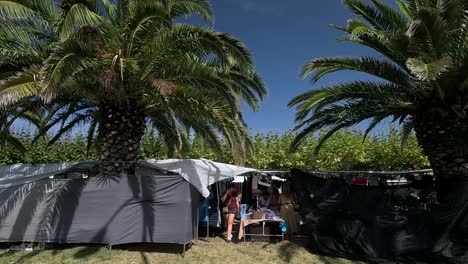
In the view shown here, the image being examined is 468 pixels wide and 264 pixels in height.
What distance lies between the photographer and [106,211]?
9.08 meters

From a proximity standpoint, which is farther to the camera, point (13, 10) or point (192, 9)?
point (192, 9)

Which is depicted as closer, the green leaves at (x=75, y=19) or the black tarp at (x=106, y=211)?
the green leaves at (x=75, y=19)

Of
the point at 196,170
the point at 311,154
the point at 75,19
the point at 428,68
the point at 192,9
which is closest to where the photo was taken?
the point at 428,68

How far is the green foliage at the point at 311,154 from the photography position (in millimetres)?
18141

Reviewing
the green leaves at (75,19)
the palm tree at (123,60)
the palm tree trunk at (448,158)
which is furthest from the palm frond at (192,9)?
the palm tree trunk at (448,158)

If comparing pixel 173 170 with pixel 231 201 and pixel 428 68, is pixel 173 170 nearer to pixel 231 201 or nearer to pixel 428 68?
pixel 231 201

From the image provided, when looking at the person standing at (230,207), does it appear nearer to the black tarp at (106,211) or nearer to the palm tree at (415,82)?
the black tarp at (106,211)

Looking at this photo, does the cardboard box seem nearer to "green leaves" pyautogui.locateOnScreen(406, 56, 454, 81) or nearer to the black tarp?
the black tarp

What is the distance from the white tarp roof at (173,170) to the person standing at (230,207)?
785 millimetres

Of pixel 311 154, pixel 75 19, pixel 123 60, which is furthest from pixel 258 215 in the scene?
pixel 311 154

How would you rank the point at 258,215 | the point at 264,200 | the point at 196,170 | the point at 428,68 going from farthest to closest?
1. the point at 264,200
2. the point at 258,215
3. the point at 196,170
4. the point at 428,68

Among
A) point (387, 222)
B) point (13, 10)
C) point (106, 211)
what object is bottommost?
point (387, 222)

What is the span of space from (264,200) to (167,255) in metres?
4.27

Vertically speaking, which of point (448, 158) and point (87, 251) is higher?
point (448, 158)
